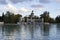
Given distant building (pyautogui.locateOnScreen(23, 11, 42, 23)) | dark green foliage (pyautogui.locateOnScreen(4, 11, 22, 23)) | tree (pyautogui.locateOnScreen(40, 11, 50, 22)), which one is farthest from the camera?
tree (pyautogui.locateOnScreen(40, 11, 50, 22))

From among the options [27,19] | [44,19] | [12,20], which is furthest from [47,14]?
[12,20]

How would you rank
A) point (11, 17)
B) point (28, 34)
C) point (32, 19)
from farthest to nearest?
point (32, 19) → point (11, 17) → point (28, 34)

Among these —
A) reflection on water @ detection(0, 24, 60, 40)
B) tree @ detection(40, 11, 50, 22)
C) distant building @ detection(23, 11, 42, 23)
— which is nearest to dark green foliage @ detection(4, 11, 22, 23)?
distant building @ detection(23, 11, 42, 23)

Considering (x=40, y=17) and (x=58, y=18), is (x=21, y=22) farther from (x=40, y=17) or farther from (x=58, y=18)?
(x=58, y=18)

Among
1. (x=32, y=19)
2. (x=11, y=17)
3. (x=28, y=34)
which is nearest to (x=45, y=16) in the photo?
(x=32, y=19)

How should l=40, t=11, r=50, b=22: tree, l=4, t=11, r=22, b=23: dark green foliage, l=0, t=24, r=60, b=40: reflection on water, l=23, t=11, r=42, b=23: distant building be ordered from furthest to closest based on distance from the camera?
l=40, t=11, r=50, b=22: tree → l=23, t=11, r=42, b=23: distant building → l=4, t=11, r=22, b=23: dark green foliage → l=0, t=24, r=60, b=40: reflection on water

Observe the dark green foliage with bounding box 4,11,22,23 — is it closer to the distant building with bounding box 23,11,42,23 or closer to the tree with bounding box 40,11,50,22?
the distant building with bounding box 23,11,42,23

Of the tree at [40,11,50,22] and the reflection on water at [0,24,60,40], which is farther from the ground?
the tree at [40,11,50,22]

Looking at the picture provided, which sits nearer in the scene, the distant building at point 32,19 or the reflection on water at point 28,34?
the reflection on water at point 28,34

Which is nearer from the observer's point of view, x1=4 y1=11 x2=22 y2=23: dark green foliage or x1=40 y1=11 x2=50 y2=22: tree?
x1=4 y1=11 x2=22 y2=23: dark green foliage

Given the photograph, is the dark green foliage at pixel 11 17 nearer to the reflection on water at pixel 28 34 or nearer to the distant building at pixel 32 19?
the distant building at pixel 32 19

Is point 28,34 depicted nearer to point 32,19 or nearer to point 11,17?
point 11,17

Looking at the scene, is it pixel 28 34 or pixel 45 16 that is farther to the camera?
pixel 45 16

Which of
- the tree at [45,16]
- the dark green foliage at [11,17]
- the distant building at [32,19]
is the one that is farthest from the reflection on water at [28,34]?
the tree at [45,16]
